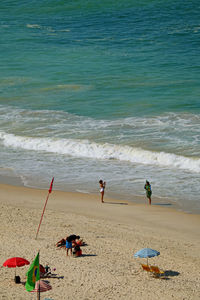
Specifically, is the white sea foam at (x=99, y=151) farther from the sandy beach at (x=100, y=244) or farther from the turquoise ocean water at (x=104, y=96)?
the sandy beach at (x=100, y=244)

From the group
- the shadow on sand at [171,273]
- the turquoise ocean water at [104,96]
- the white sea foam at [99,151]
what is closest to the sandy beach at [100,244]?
the shadow on sand at [171,273]

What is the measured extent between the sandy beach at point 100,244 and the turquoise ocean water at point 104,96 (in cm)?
136

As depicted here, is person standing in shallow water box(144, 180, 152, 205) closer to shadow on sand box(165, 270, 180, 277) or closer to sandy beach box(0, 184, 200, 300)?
sandy beach box(0, 184, 200, 300)

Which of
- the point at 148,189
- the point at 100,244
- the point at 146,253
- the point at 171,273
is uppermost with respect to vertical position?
the point at 148,189

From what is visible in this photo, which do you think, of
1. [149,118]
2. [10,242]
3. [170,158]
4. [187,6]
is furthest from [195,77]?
[10,242]

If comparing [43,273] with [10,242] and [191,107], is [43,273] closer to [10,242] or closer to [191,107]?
[10,242]

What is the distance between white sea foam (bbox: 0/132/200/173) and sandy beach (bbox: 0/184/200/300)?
15.4ft

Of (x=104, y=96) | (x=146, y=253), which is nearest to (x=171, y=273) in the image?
(x=146, y=253)

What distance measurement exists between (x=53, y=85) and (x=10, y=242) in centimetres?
2263

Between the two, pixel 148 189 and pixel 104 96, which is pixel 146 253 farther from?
pixel 104 96

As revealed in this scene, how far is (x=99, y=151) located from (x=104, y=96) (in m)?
9.24

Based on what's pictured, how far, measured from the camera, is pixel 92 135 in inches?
1088

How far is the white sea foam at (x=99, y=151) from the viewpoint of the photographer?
23.5 meters

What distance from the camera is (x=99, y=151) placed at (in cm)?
2547
